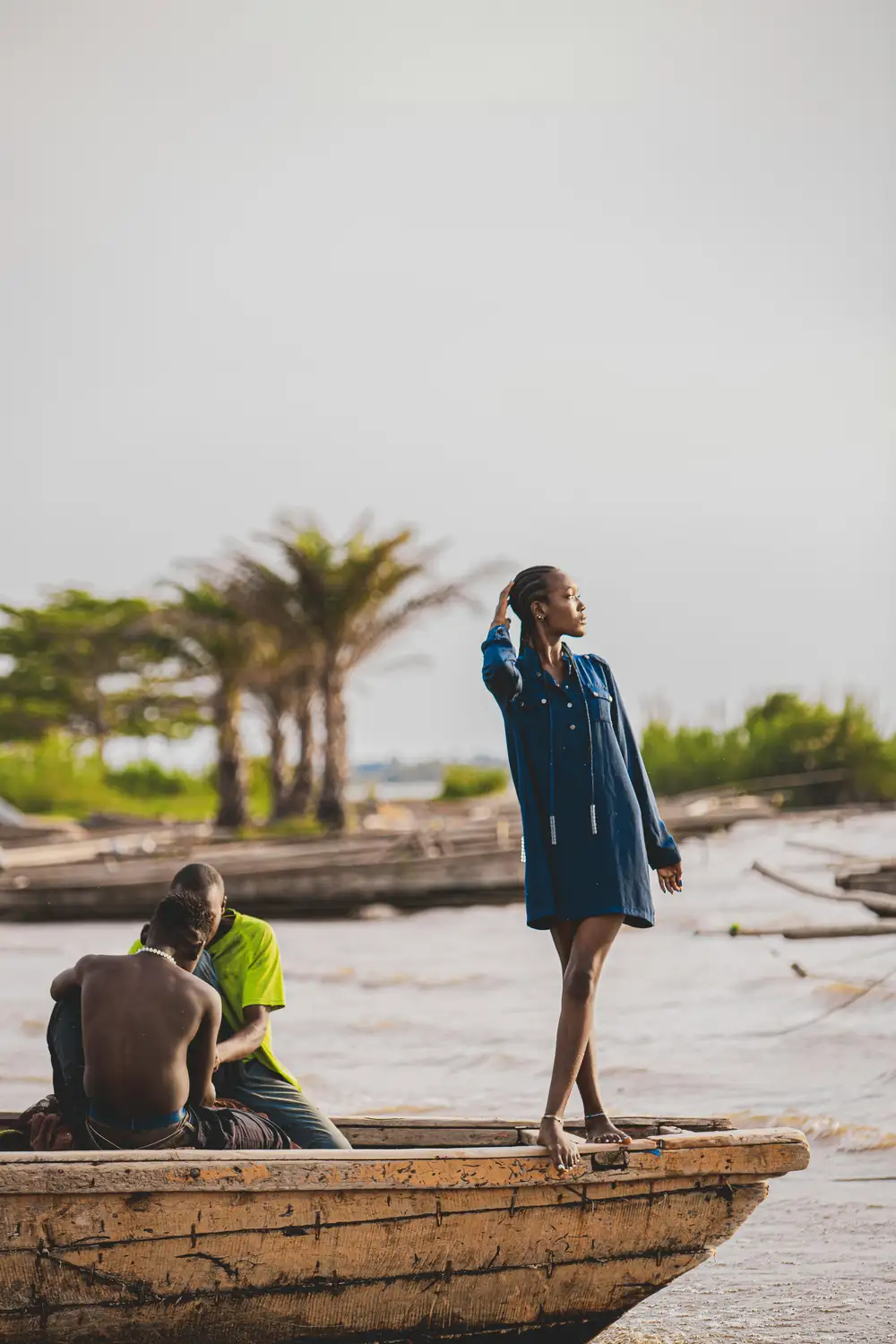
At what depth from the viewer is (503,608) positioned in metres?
4.42

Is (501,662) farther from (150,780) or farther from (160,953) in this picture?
(150,780)

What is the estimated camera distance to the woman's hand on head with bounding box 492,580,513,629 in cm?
440

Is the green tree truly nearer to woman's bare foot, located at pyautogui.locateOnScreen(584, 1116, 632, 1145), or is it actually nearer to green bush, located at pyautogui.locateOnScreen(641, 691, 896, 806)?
green bush, located at pyautogui.locateOnScreen(641, 691, 896, 806)

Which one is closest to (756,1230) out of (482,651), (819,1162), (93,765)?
(819,1162)

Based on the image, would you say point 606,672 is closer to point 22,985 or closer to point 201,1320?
point 201,1320

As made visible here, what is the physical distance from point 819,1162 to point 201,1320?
3745 mm

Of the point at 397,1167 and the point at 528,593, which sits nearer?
the point at 397,1167

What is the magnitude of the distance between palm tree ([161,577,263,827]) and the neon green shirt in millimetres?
22908

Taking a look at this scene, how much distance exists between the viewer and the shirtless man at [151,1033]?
400 cm

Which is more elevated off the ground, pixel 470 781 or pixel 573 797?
pixel 573 797

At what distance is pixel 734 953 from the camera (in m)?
14.0

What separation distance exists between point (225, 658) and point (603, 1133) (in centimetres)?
2396

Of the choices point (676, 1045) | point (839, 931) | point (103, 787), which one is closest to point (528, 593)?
point (676, 1045)

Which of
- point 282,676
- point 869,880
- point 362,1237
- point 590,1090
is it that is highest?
point 282,676
